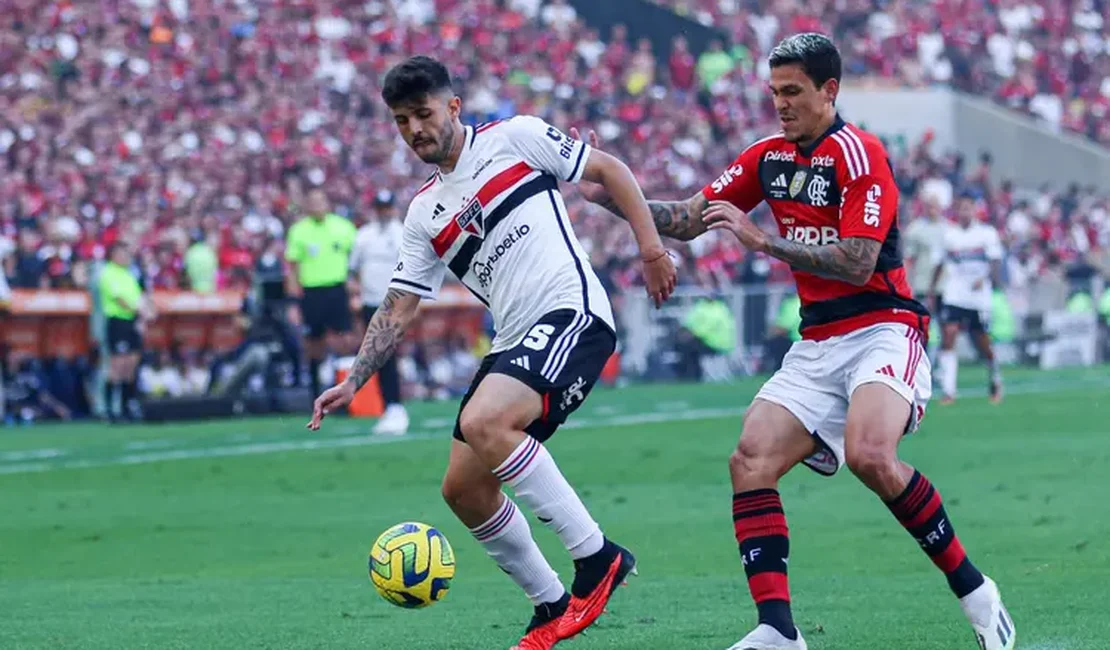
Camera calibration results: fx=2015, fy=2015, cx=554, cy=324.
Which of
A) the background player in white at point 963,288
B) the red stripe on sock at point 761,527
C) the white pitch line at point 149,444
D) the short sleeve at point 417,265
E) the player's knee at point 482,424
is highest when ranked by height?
the short sleeve at point 417,265

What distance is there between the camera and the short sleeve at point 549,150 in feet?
24.9

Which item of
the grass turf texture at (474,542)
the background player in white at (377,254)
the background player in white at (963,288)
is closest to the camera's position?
the grass turf texture at (474,542)

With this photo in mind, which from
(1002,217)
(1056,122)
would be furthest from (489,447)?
(1056,122)

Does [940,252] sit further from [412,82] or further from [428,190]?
[412,82]

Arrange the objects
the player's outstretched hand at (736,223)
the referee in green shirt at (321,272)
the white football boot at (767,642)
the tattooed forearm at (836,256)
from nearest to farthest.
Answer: the white football boot at (767,642)
the player's outstretched hand at (736,223)
the tattooed forearm at (836,256)
the referee in green shirt at (321,272)

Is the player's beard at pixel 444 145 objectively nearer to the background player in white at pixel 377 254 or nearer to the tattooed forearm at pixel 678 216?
the tattooed forearm at pixel 678 216

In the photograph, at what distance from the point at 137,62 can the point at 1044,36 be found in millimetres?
22707

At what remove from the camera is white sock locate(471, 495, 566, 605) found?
294 inches

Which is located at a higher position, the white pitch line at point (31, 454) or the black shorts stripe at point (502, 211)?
the black shorts stripe at point (502, 211)

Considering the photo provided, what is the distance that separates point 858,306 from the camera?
24.4 ft

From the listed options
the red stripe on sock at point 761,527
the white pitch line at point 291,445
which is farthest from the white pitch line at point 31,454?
the red stripe on sock at point 761,527

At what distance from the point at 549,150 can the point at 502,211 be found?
0.95 feet

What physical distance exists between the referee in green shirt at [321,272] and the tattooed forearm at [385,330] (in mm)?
12747

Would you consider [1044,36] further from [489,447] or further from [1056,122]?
[489,447]
